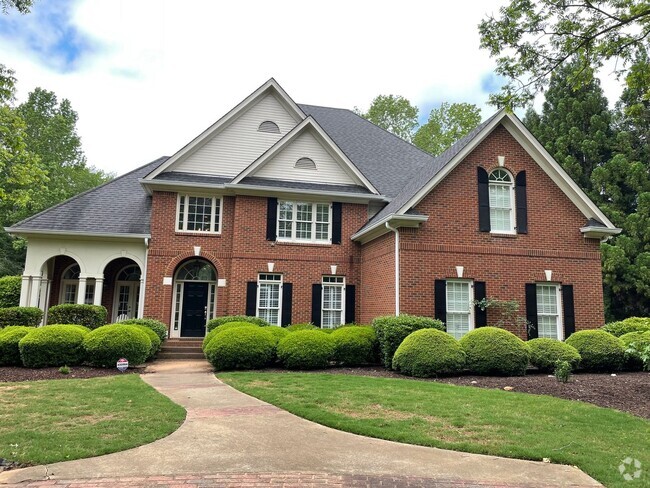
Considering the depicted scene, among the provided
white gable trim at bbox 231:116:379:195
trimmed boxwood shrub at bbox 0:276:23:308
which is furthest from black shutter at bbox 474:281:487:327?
trimmed boxwood shrub at bbox 0:276:23:308

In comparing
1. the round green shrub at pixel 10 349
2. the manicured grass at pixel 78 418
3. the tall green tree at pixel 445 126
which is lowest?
the manicured grass at pixel 78 418

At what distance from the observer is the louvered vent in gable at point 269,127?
1848cm

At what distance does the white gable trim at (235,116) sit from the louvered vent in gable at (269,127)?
0.80 metres

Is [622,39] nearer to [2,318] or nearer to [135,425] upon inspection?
[135,425]

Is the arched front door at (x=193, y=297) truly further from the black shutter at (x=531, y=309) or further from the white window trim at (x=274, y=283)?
the black shutter at (x=531, y=309)

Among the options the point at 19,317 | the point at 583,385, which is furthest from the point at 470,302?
the point at 19,317

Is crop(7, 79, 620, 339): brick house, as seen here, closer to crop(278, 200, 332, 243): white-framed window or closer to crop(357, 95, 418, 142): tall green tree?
crop(278, 200, 332, 243): white-framed window

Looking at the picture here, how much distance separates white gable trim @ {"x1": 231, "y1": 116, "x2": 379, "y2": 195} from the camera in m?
16.9

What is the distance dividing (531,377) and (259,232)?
380 inches

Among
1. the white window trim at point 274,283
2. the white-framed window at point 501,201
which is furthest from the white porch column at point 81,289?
the white-framed window at point 501,201

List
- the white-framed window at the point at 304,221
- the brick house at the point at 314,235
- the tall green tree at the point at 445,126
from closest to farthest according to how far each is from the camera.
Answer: the brick house at the point at 314,235 < the white-framed window at the point at 304,221 < the tall green tree at the point at 445,126

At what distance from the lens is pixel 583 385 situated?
9.84 metres

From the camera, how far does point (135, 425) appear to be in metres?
6.41

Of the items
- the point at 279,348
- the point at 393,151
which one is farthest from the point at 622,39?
the point at 393,151
